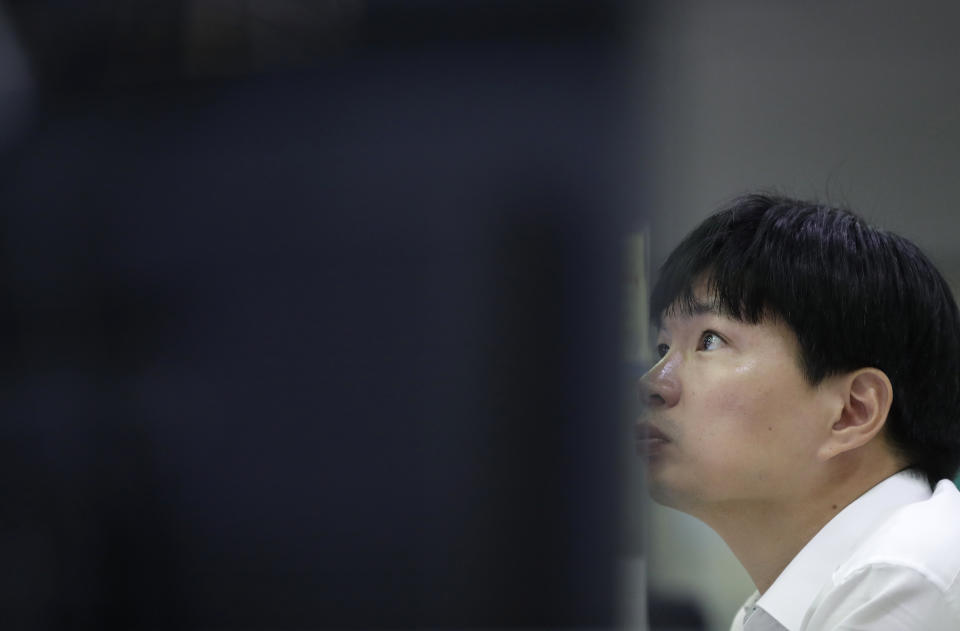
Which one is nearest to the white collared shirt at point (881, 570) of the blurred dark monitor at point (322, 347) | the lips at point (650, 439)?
the lips at point (650, 439)

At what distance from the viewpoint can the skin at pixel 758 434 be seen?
68 cm

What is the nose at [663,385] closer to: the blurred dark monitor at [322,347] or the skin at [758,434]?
the skin at [758,434]

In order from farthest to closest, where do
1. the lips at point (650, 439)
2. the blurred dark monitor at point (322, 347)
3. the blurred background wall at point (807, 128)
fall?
the blurred dark monitor at point (322, 347)
the blurred background wall at point (807, 128)
the lips at point (650, 439)

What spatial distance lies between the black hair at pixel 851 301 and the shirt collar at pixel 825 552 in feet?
0.17

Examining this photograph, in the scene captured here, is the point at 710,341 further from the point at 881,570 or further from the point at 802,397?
the point at 881,570

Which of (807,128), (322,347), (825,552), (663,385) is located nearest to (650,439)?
(663,385)

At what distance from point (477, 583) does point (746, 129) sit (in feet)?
4.38

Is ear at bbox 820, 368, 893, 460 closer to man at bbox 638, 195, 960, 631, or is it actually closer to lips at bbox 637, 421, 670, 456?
man at bbox 638, 195, 960, 631

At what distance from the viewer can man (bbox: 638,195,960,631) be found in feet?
Result: 2.25

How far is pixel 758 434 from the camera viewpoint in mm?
683

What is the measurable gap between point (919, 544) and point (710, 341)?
20 centimetres

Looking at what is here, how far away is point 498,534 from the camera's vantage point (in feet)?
7.32

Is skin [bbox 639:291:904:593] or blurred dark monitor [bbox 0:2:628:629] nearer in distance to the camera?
skin [bbox 639:291:904:593]

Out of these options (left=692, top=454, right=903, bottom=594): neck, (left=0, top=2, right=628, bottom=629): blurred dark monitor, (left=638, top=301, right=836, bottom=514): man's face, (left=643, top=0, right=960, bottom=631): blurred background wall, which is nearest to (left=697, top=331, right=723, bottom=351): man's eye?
(left=638, top=301, right=836, bottom=514): man's face
